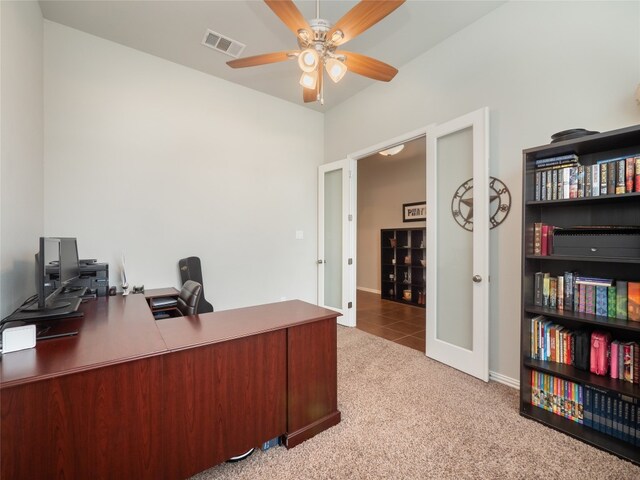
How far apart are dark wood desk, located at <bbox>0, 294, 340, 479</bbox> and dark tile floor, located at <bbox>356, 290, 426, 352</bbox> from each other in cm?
193

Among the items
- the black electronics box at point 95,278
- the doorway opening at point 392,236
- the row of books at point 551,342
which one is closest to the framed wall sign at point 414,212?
the doorway opening at point 392,236

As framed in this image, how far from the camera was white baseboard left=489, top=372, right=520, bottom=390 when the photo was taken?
7.62ft

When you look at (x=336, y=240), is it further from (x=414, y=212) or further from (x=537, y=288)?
(x=537, y=288)

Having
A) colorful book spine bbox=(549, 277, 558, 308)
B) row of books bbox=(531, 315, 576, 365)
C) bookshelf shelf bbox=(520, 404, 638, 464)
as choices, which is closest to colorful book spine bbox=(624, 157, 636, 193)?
colorful book spine bbox=(549, 277, 558, 308)

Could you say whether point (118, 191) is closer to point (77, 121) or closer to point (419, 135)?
point (77, 121)

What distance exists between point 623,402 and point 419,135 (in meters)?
2.67

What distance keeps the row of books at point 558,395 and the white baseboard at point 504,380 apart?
12.9 inches

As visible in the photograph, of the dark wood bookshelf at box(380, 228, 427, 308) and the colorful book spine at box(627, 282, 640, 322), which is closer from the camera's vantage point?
the colorful book spine at box(627, 282, 640, 322)

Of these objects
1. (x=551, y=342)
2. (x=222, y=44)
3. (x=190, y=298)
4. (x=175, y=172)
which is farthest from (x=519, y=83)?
(x=175, y=172)

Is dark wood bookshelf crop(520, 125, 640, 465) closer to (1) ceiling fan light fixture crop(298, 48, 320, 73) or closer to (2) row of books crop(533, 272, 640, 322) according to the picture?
(2) row of books crop(533, 272, 640, 322)

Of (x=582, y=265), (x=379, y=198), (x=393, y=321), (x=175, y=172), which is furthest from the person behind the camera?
(x=379, y=198)

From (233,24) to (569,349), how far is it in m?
3.91

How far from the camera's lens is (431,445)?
5.58 ft

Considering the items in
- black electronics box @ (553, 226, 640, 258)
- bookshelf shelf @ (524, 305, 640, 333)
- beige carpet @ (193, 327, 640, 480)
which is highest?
black electronics box @ (553, 226, 640, 258)
